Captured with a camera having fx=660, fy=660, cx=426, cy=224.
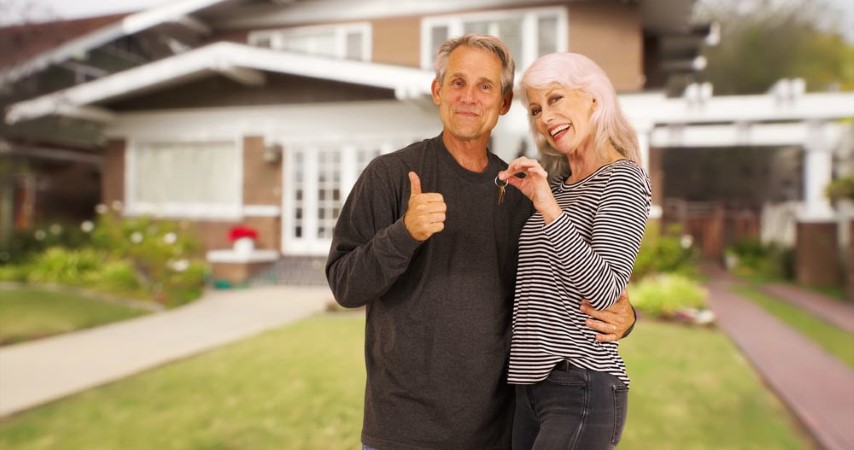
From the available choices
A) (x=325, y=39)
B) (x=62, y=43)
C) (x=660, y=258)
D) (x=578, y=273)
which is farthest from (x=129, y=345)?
(x=62, y=43)

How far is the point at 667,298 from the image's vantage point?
26.5ft

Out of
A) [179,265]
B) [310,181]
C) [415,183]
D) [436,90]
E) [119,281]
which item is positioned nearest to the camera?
[415,183]

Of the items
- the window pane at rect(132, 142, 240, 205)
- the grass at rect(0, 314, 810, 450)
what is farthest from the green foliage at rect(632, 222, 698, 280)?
the window pane at rect(132, 142, 240, 205)

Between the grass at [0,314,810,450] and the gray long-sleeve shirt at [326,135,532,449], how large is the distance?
7.12ft

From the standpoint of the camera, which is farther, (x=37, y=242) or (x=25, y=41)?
(x=25, y=41)

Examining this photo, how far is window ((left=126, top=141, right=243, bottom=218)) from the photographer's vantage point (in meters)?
12.7

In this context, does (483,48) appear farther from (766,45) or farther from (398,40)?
(766,45)

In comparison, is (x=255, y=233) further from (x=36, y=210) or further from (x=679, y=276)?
(x=36, y=210)

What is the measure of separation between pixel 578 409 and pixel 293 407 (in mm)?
3170

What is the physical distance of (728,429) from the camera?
4164 mm

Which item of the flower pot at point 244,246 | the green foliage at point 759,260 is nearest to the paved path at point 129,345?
the flower pot at point 244,246

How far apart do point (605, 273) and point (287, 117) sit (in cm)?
1119

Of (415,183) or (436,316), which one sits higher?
(415,183)

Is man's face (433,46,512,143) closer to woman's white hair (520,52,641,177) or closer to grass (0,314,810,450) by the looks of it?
woman's white hair (520,52,641,177)
